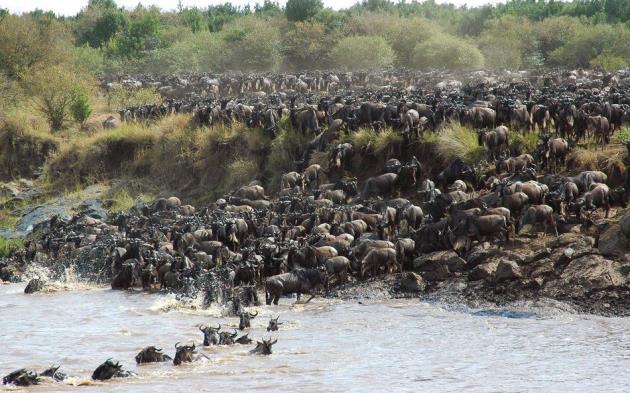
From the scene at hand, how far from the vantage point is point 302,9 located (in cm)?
7069

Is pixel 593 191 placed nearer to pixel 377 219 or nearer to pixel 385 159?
pixel 377 219

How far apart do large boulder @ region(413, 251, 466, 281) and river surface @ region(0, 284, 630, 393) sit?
84 centimetres

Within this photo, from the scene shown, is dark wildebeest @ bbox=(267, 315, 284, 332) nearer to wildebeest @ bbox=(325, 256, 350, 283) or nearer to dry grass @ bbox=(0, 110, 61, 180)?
wildebeest @ bbox=(325, 256, 350, 283)

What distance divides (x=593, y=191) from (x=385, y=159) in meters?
6.80

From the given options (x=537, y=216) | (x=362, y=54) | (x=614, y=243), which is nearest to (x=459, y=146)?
(x=537, y=216)

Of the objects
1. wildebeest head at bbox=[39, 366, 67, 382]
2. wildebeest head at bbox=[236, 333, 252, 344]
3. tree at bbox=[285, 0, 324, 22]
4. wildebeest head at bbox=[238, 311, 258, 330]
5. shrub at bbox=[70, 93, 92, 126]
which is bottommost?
wildebeest head at bbox=[238, 311, 258, 330]

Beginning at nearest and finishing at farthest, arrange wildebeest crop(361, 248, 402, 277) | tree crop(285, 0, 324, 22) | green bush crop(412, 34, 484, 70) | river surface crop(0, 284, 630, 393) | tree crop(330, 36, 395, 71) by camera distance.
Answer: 1. river surface crop(0, 284, 630, 393)
2. wildebeest crop(361, 248, 402, 277)
3. green bush crop(412, 34, 484, 70)
4. tree crop(330, 36, 395, 71)
5. tree crop(285, 0, 324, 22)

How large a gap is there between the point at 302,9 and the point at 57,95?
37.1 metres

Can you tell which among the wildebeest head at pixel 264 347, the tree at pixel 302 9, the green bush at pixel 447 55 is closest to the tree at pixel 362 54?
the green bush at pixel 447 55

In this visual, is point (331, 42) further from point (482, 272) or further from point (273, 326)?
point (273, 326)

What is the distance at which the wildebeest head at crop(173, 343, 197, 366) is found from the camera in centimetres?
1306

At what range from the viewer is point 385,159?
23531 millimetres

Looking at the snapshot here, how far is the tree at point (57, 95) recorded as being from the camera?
35625 millimetres

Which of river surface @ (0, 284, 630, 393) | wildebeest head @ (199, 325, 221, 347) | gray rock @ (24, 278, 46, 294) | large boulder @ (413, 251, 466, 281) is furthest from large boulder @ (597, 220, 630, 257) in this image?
gray rock @ (24, 278, 46, 294)
